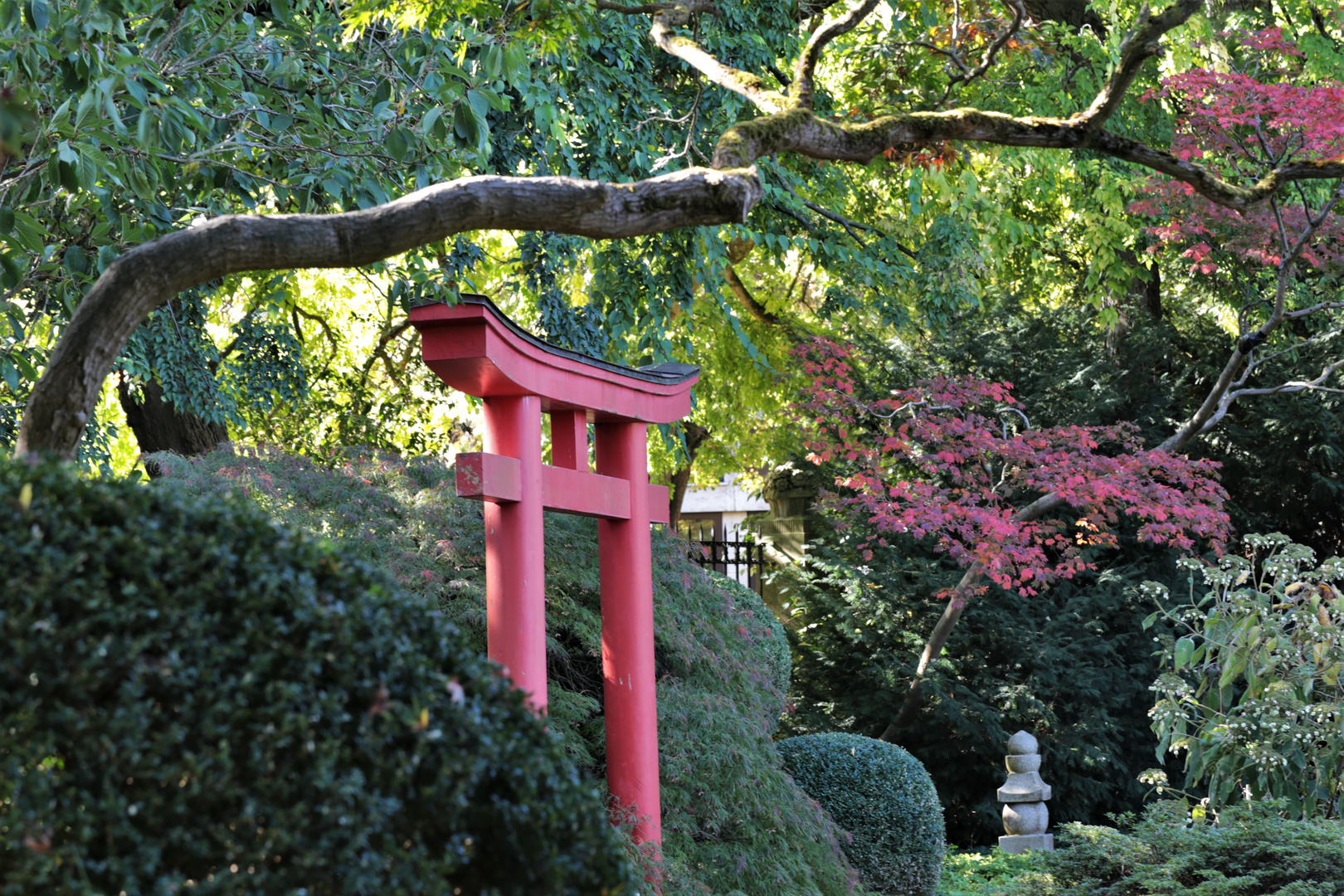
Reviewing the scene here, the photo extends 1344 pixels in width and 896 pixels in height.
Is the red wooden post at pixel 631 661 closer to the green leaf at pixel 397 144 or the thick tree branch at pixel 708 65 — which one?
A: the thick tree branch at pixel 708 65

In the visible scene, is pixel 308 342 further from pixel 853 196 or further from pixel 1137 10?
pixel 1137 10

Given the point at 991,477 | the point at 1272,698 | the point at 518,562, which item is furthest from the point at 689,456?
the point at 518,562

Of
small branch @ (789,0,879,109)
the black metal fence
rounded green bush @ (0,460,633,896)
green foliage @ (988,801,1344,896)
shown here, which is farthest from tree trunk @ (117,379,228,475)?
rounded green bush @ (0,460,633,896)

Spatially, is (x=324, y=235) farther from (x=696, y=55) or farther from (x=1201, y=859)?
(x=1201, y=859)

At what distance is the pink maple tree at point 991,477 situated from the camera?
799cm

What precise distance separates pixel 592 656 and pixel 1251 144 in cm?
675

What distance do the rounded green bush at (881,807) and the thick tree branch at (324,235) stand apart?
4635 millimetres

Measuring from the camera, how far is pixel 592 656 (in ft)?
18.3

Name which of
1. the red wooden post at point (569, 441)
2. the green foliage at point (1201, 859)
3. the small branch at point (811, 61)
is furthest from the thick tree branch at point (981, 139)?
the green foliage at point (1201, 859)

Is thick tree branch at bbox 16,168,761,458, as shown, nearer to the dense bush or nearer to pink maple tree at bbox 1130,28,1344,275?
pink maple tree at bbox 1130,28,1344,275

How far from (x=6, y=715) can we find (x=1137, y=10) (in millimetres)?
9604

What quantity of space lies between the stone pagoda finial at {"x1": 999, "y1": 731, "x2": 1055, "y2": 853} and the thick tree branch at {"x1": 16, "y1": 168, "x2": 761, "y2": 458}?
6381 millimetres

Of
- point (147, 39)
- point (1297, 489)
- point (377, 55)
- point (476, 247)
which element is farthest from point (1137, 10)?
point (147, 39)

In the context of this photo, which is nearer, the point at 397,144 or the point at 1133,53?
the point at 397,144
